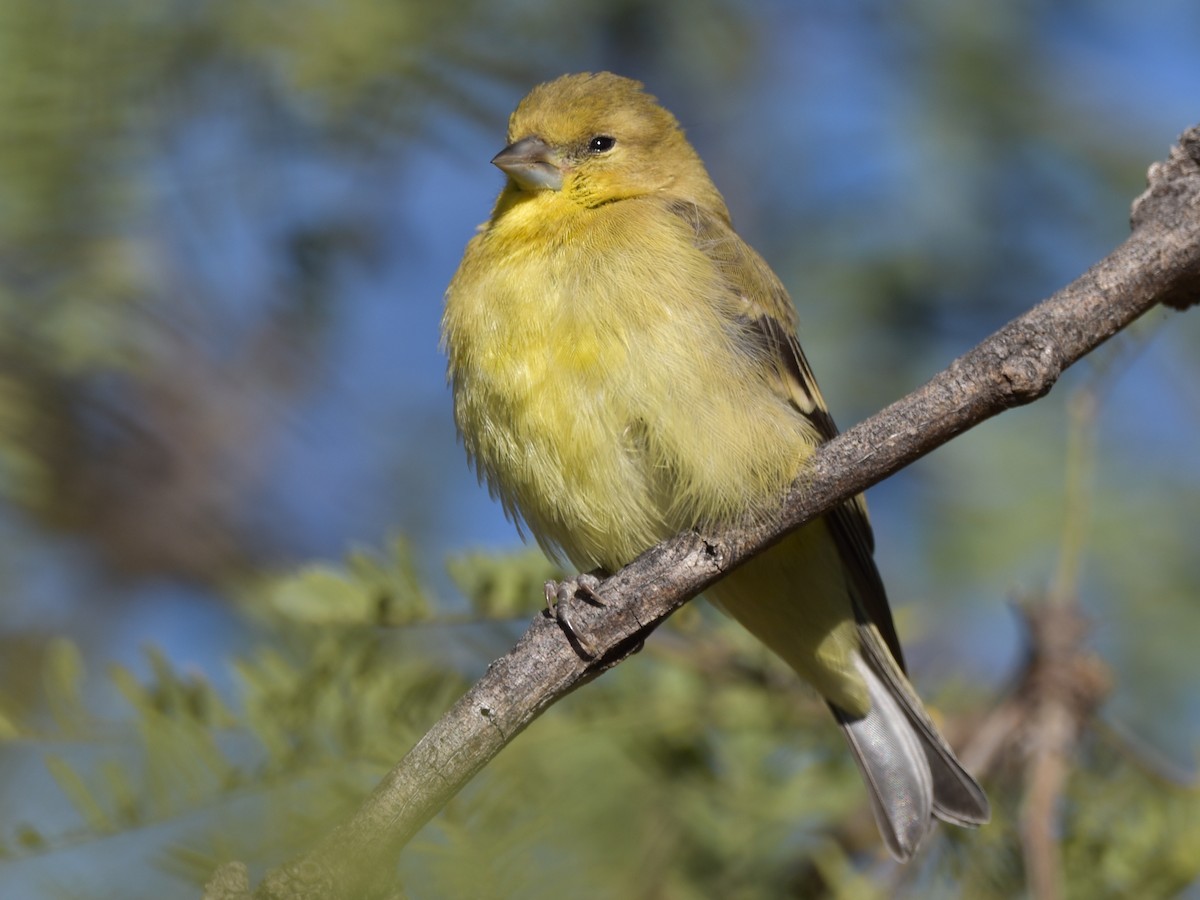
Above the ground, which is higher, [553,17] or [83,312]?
[553,17]

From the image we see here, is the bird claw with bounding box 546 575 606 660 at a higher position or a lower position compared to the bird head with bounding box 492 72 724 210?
lower

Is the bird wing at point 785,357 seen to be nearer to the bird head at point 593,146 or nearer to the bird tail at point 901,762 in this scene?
the bird tail at point 901,762

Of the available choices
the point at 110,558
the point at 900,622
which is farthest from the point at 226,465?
the point at 900,622

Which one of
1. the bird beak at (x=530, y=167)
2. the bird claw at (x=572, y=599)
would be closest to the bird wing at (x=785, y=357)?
the bird beak at (x=530, y=167)

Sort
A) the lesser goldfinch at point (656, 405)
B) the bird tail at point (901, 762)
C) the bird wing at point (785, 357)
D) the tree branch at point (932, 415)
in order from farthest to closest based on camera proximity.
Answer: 1. the bird wing at point (785, 357)
2. the bird tail at point (901, 762)
3. the lesser goldfinch at point (656, 405)
4. the tree branch at point (932, 415)

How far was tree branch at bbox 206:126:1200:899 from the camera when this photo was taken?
2242 millimetres

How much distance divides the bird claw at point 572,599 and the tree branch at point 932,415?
18 mm

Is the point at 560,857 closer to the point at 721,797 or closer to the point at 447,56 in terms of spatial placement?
the point at 721,797

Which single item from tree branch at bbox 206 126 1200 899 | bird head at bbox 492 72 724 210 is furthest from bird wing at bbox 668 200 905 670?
tree branch at bbox 206 126 1200 899

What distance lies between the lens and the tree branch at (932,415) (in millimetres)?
2242

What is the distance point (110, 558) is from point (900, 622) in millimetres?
2814

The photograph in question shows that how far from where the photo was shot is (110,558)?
4.78 metres

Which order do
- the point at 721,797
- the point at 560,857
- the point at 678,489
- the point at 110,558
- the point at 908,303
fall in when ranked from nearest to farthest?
the point at 560,857
the point at 678,489
the point at 721,797
the point at 110,558
the point at 908,303

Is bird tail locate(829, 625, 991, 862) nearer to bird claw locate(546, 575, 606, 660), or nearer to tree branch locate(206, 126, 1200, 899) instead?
bird claw locate(546, 575, 606, 660)
